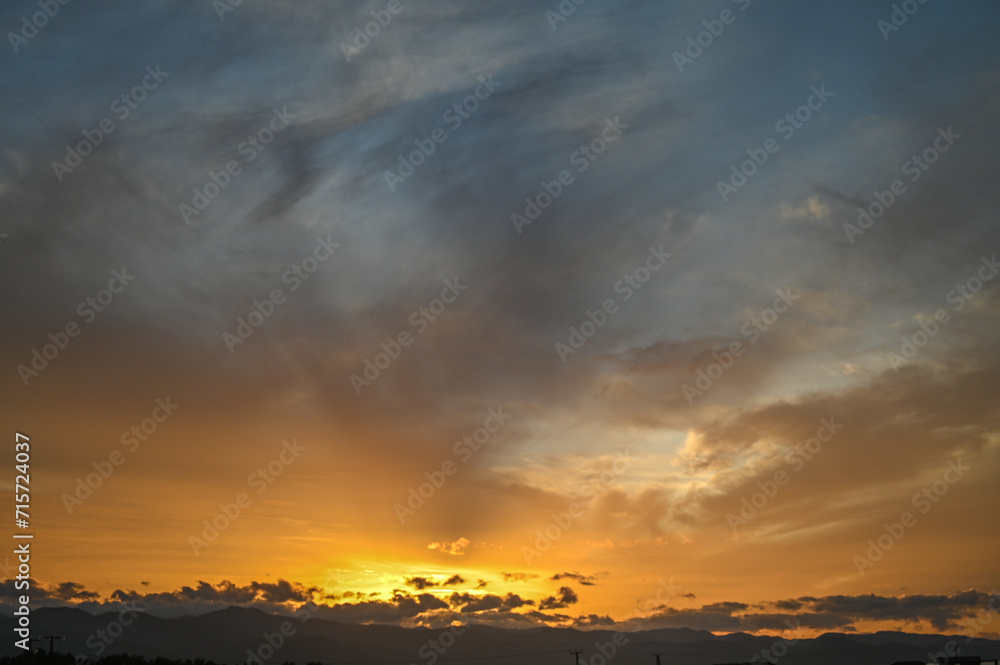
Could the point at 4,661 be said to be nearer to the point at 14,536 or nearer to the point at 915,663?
the point at 14,536

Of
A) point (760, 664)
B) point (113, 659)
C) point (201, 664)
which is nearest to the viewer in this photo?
point (760, 664)

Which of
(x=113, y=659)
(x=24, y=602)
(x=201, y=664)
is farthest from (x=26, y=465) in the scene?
(x=201, y=664)

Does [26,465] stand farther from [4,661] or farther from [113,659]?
[113,659]

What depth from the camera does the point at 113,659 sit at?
490ft

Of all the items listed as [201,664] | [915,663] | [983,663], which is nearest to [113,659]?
[201,664]

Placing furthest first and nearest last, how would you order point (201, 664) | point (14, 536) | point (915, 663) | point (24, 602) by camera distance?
point (201, 664) < point (915, 663) < point (24, 602) < point (14, 536)

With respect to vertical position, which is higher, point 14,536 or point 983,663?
point 14,536

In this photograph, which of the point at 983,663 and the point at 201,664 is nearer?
the point at 983,663

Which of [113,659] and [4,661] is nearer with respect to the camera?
[4,661]

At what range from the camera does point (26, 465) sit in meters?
54.7

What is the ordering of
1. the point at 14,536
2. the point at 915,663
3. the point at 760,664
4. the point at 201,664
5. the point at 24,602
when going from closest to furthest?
the point at 14,536, the point at 24,602, the point at 915,663, the point at 760,664, the point at 201,664

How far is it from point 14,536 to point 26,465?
207 inches

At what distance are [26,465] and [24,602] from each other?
13.4m

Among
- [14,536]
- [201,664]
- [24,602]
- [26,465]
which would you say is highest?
[26,465]
